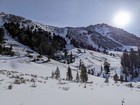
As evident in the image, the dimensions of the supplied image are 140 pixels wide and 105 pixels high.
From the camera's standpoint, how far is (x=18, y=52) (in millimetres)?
132750

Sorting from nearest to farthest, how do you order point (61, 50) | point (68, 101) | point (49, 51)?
point (68, 101) < point (49, 51) < point (61, 50)

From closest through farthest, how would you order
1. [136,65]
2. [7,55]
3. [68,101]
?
[68,101] < [7,55] < [136,65]

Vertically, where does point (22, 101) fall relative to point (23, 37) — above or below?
below

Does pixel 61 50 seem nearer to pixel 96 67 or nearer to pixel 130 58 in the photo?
pixel 96 67

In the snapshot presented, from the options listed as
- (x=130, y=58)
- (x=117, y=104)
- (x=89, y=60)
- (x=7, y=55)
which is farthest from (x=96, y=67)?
(x=117, y=104)

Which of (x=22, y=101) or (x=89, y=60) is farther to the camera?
(x=89, y=60)

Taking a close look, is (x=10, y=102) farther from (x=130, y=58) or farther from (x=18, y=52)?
(x=130, y=58)

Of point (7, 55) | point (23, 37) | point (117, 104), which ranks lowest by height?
point (117, 104)

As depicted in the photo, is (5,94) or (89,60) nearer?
(5,94)

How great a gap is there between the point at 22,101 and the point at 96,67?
170 meters

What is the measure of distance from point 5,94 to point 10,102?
2044 mm

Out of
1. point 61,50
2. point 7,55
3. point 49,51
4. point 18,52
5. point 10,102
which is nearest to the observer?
point 10,102

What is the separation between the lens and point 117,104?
13281 millimetres

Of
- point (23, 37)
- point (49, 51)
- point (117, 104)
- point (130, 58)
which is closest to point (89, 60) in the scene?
point (130, 58)
